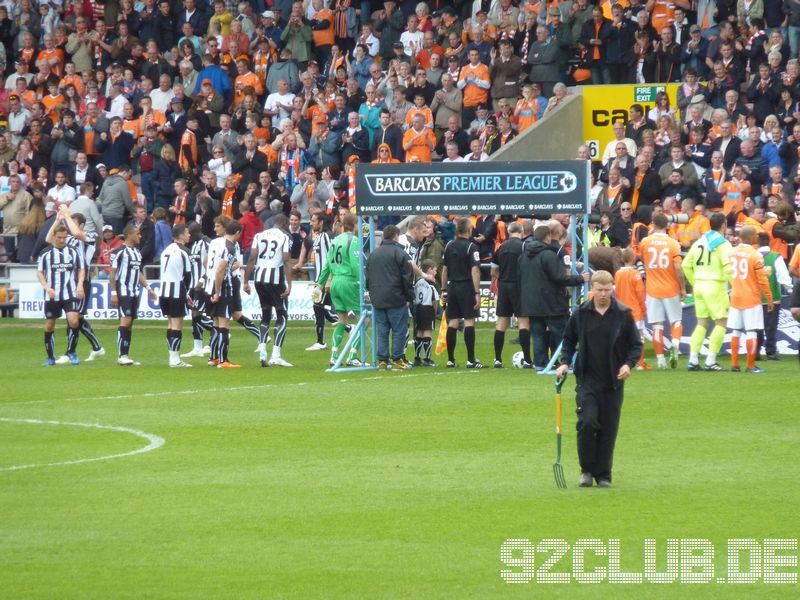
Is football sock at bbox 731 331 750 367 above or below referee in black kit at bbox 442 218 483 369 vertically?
below

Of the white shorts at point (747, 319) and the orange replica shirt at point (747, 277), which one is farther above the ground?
the orange replica shirt at point (747, 277)

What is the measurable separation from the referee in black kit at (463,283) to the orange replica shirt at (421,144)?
893 centimetres

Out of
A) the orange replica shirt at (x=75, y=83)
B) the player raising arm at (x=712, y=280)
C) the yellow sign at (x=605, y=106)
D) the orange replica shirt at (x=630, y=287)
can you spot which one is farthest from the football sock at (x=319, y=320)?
the orange replica shirt at (x=75, y=83)

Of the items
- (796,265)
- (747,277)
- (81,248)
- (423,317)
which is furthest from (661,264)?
(81,248)

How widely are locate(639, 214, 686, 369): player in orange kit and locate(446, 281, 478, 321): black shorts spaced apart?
103 inches

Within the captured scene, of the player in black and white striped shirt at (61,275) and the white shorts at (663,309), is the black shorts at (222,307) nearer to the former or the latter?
the player in black and white striped shirt at (61,275)

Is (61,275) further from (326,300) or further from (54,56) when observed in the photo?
(54,56)

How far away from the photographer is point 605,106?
3228 centimetres

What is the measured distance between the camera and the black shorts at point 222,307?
2345 centimetres

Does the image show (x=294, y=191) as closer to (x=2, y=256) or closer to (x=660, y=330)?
(x=2, y=256)

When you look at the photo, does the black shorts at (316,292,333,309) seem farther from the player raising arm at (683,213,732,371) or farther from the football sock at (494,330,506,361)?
the player raising arm at (683,213,732,371)

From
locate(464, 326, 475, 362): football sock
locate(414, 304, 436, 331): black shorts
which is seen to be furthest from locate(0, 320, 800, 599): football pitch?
locate(414, 304, 436, 331): black shorts

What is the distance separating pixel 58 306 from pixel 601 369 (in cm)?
1371

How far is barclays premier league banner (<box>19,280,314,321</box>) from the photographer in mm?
31453
